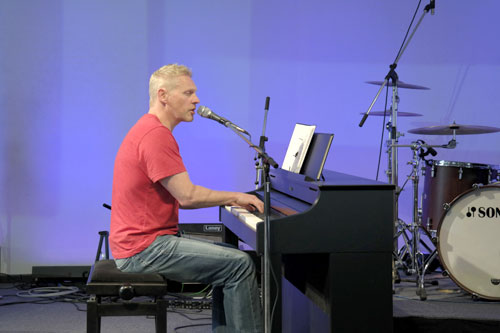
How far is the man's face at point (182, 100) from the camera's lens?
312 cm

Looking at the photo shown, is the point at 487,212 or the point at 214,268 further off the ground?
the point at 487,212

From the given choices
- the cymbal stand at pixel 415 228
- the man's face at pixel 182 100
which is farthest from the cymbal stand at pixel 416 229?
the man's face at pixel 182 100

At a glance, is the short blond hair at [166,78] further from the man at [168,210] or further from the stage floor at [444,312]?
the stage floor at [444,312]

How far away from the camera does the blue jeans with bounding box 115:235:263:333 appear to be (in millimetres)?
2877

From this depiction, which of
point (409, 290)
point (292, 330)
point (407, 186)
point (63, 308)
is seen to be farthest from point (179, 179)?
point (407, 186)

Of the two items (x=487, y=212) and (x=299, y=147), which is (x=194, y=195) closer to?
(x=299, y=147)

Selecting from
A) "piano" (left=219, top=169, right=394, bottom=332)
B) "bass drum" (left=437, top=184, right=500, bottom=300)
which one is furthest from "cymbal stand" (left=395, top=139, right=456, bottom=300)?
"piano" (left=219, top=169, right=394, bottom=332)

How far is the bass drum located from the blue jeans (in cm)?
201

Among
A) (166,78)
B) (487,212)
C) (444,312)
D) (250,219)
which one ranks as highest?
(166,78)

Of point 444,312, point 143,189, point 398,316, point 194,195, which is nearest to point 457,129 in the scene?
point 444,312

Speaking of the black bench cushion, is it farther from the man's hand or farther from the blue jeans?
the man's hand

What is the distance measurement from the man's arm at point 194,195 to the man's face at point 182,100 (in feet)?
1.06

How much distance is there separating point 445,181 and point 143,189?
2.65 m

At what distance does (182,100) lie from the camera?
313 centimetres
